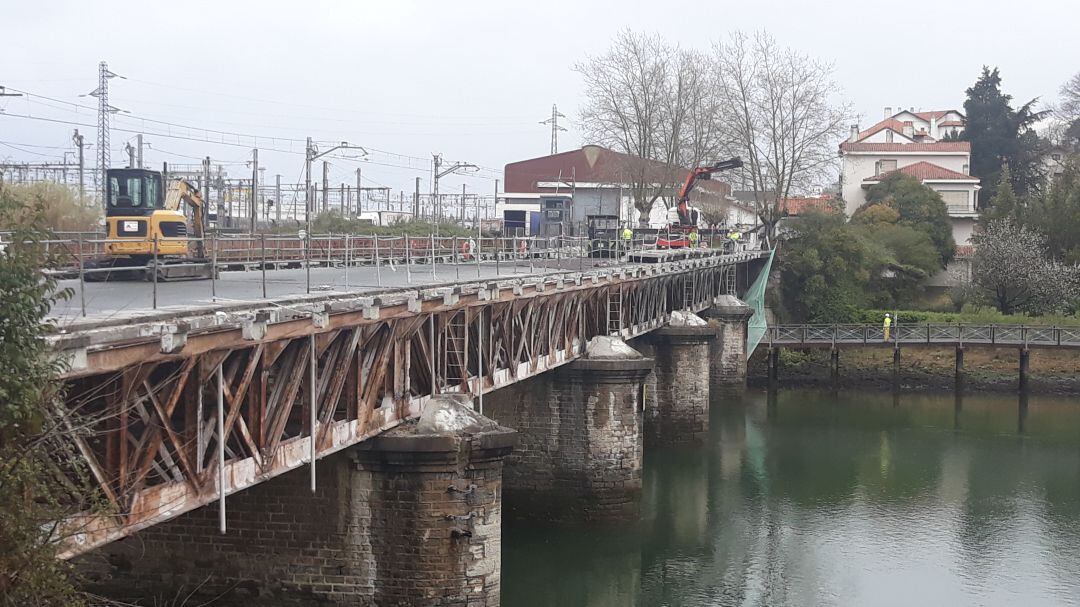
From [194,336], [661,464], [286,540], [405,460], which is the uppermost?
[194,336]

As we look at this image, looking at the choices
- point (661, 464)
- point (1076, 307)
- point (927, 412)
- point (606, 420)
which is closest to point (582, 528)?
point (606, 420)

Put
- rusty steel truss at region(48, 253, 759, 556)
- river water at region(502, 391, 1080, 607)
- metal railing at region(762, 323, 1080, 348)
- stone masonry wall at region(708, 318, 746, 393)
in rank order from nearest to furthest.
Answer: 1. rusty steel truss at region(48, 253, 759, 556)
2. river water at region(502, 391, 1080, 607)
3. stone masonry wall at region(708, 318, 746, 393)
4. metal railing at region(762, 323, 1080, 348)

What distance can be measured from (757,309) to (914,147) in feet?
137

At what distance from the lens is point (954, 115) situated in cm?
12556

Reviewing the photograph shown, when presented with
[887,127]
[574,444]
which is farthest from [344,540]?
[887,127]

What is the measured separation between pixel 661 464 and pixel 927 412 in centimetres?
1584

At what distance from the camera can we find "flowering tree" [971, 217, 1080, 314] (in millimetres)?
62906

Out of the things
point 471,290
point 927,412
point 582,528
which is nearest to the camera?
point 471,290

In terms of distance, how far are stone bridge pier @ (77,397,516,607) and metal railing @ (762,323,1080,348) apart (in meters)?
40.5

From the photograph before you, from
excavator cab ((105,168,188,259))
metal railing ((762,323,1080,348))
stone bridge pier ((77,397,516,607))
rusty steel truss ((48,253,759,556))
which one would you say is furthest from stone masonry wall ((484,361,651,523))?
metal railing ((762,323,1080,348))

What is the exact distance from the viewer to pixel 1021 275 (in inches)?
2509

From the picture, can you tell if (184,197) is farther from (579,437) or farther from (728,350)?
(728,350)

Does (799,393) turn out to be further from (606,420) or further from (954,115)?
(954,115)

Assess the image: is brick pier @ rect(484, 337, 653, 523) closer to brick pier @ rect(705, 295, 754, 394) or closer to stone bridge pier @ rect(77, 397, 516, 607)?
stone bridge pier @ rect(77, 397, 516, 607)
